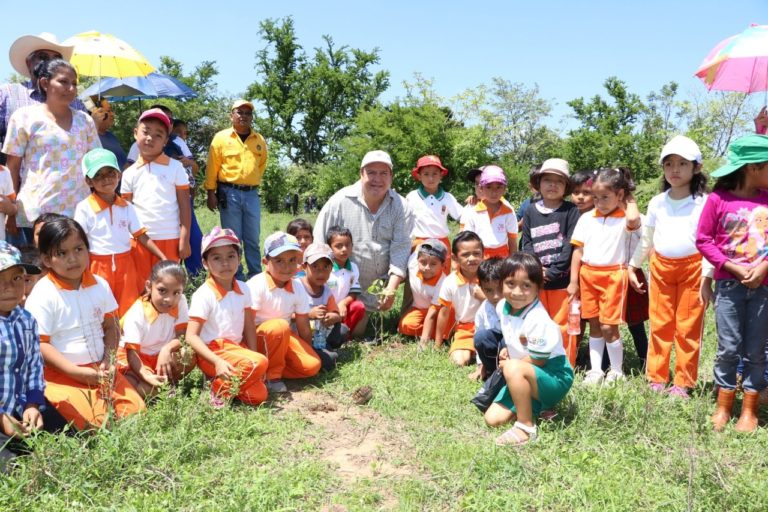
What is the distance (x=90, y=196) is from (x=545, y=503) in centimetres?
374

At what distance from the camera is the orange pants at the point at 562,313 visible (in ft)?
15.8

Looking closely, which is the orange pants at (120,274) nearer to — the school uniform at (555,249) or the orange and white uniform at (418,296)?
the orange and white uniform at (418,296)

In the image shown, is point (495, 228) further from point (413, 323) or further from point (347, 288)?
point (347, 288)

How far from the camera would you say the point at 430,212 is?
6.35m

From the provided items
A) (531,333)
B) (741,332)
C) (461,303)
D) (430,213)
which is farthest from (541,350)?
(430,213)

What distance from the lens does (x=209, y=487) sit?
293cm

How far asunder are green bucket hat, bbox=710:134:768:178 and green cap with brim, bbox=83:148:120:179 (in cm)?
399

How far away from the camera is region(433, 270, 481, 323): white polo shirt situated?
5.18m

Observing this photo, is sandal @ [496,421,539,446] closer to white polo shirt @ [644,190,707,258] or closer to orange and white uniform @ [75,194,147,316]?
white polo shirt @ [644,190,707,258]

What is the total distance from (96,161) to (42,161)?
483 millimetres

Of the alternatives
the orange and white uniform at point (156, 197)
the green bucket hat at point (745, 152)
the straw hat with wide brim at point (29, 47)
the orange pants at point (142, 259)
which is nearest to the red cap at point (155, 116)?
the orange and white uniform at point (156, 197)

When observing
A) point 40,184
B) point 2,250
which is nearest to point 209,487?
point 2,250

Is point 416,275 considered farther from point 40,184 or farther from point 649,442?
point 40,184

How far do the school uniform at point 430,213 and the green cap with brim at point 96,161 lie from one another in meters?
2.90
